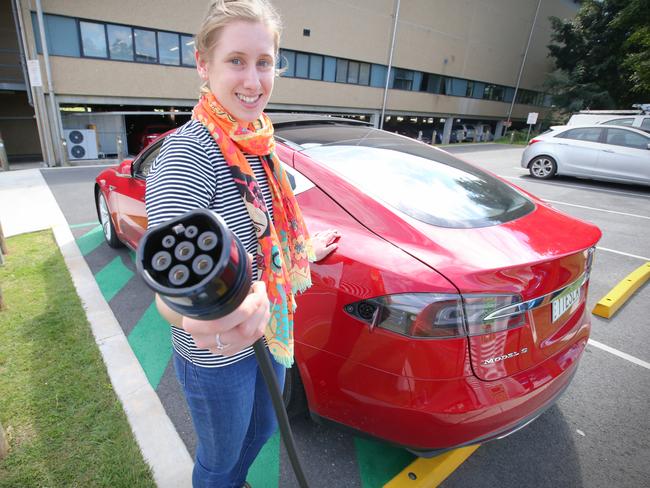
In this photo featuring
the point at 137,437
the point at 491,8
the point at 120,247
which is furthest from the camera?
the point at 491,8

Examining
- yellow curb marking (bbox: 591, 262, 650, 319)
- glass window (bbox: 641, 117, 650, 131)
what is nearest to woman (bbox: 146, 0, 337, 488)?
yellow curb marking (bbox: 591, 262, 650, 319)

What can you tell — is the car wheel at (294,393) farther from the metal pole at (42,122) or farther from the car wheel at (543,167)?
the metal pole at (42,122)

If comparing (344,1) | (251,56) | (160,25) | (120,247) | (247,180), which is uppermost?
(344,1)

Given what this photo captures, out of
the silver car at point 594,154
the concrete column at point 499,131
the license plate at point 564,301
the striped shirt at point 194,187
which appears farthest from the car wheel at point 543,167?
the concrete column at point 499,131

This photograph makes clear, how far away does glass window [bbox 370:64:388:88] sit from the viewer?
71.1 ft

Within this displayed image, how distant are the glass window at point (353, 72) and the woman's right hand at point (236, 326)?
21918mm

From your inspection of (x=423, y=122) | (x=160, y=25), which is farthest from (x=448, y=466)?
(x=423, y=122)

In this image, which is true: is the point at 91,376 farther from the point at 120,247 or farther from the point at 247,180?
the point at 120,247

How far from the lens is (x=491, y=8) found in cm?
2733

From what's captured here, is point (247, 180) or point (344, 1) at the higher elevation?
point (344, 1)

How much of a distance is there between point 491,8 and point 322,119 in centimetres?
3165

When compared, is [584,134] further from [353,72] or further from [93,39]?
[93,39]

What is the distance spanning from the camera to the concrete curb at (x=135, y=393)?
6.19 feet

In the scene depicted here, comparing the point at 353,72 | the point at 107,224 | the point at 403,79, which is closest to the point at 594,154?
the point at 107,224
